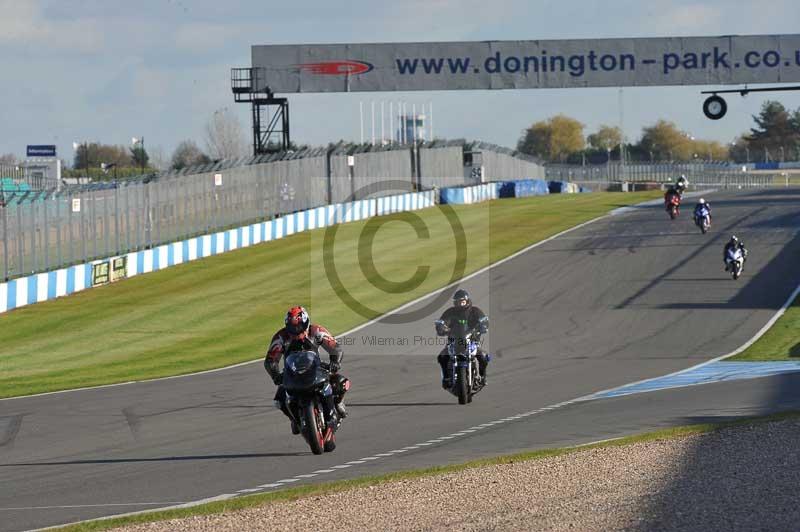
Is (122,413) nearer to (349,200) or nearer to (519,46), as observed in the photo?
(519,46)

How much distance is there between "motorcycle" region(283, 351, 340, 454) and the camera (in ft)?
43.6

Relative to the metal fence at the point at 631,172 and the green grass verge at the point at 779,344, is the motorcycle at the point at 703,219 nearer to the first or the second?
the green grass verge at the point at 779,344

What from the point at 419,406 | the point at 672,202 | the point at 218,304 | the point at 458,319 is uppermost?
the point at 672,202

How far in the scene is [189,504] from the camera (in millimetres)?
11031

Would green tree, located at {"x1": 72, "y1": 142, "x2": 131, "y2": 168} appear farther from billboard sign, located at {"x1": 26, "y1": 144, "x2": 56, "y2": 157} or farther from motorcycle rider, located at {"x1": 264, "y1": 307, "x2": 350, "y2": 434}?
motorcycle rider, located at {"x1": 264, "y1": 307, "x2": 350, "y2": 434}

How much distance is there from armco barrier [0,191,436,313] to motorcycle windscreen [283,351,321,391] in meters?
20.4

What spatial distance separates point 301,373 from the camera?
13.3 metres

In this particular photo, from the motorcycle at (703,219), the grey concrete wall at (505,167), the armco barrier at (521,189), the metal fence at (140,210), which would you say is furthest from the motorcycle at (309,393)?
the grey concrete wall at (505,167)

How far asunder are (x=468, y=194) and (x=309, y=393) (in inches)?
A: 2313

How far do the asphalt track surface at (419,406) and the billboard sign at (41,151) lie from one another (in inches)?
1644

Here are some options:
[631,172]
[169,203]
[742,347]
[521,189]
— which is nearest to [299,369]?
[742,347]

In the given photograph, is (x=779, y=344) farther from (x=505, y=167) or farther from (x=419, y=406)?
(x=505, y=167)

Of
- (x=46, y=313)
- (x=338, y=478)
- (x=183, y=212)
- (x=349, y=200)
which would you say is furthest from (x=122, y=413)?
(x=349, y=200)

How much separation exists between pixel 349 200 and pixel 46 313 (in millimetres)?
28897
